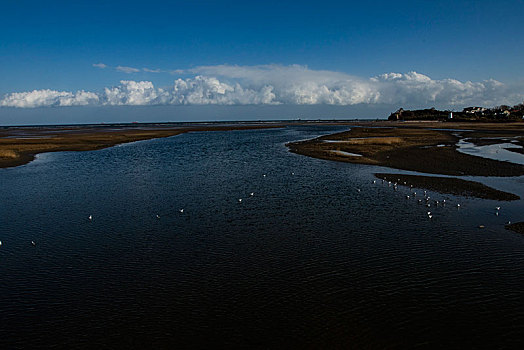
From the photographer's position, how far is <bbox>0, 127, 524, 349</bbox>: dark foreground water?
12172 millimetres

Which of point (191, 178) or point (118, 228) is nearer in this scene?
point (118, 228)

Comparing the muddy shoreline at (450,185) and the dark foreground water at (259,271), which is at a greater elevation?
the muddy shoreline at (450,185)

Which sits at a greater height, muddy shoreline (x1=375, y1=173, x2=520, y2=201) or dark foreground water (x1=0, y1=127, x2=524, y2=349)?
muddy shoreline (x1=375, y1=173, x2=520, y2=201)

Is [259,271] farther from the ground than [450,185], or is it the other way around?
[450,185]

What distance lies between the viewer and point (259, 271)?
1655cm

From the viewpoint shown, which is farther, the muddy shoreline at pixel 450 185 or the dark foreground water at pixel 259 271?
the muddy shoreline at pixel 450 185

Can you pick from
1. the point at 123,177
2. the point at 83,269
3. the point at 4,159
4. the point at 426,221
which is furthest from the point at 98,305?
the point at 4,159

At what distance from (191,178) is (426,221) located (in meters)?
25.0

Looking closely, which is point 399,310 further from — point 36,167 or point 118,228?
point 36,167

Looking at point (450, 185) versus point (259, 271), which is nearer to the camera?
point (259, 271)

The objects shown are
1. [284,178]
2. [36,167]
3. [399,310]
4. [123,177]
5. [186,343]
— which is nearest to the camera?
[186,343]

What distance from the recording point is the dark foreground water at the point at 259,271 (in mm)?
12172

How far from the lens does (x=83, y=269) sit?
1694cm

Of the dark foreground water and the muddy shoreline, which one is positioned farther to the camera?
the muddy shoreline
